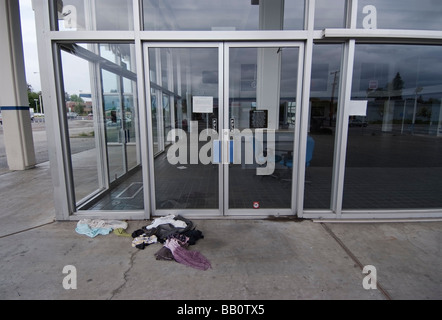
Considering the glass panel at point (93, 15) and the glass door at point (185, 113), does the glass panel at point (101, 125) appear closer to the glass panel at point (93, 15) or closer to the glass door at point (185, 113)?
the glass panel at point (93, 15)

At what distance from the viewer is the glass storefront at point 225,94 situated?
10.9 ft

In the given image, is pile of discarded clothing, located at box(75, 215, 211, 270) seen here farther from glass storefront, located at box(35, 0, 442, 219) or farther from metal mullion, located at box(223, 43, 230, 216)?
metal mullion, located at box(223, 43, 230, 216)

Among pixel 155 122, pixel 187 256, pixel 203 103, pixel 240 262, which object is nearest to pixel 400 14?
pixel 203 103

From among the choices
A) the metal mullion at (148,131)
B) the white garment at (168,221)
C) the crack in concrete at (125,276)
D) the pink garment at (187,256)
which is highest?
the metal mullion at (148,131)

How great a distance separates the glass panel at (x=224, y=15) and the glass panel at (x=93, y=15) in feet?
1.62

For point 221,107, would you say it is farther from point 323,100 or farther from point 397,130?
point 397,130

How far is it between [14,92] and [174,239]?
6.49 meters

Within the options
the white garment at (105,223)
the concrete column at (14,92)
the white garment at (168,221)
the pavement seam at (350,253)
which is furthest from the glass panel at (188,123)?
the concrete column at (14,92)

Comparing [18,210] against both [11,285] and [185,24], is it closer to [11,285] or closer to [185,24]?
[11,285]

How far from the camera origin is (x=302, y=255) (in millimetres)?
2680

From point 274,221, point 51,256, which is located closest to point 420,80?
point 274,221

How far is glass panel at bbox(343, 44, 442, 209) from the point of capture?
413 cm

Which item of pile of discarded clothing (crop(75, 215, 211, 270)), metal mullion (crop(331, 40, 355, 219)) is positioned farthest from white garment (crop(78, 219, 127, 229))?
metal mullion (crop(331, 40, 355, 219))

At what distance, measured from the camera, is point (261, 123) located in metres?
4.15
